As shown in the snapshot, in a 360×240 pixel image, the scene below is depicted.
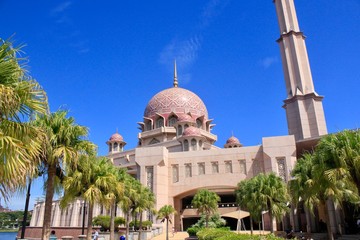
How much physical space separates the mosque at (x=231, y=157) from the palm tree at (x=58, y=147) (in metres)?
28.1

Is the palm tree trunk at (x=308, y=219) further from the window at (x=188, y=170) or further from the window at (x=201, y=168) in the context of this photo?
the window at (x=188, y=170)

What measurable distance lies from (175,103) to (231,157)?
75.8 feet

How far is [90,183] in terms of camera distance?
15.9 metres

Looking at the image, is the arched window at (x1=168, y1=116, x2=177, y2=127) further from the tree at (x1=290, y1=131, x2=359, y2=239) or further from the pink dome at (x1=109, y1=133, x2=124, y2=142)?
the tree at (x1=290, y1=131, x2=359, y2=239)

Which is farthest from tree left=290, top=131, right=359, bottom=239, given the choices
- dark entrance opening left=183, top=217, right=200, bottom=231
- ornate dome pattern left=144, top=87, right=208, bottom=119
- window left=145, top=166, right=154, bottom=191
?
ornate dome pattern left=144, top=87, right=208, bottom=119

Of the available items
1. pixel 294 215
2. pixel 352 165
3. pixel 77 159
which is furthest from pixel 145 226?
pixel 352 165

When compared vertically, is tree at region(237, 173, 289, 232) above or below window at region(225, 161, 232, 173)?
below

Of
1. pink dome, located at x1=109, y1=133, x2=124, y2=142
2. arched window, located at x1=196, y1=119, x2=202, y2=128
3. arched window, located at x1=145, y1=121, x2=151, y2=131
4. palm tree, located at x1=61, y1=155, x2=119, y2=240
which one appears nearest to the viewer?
palm tree, located at x1=61, y1=155, x2=119, y2=240

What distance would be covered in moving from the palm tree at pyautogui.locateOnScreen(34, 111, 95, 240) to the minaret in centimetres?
3678

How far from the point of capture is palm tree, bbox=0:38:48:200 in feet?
21.7

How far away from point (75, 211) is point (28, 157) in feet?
144

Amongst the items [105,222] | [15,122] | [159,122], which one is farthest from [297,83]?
[15,122]

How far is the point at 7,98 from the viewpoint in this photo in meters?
6.90

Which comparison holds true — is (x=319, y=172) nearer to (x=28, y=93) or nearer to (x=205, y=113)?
(x=28, y=93)
